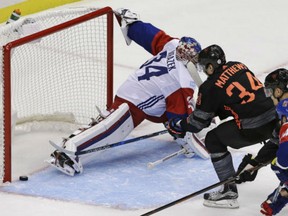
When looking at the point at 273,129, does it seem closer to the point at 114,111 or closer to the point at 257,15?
the point at 114,111

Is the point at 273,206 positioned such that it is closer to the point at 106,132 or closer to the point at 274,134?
the point at 274,134

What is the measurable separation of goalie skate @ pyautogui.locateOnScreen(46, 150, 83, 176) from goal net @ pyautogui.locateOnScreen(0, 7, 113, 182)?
0.43 metres

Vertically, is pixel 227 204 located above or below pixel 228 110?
below

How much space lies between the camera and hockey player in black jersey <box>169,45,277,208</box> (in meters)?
5.11

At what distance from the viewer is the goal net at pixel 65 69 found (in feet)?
19.9

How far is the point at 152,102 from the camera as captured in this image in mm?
5820

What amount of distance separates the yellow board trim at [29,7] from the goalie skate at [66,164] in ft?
8.88

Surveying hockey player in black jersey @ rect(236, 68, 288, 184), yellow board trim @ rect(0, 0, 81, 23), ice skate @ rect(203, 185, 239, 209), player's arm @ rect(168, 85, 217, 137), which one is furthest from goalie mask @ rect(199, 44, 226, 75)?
yellow board trim @ rect(0, 0, 81, 23)

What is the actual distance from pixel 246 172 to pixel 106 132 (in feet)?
3.24

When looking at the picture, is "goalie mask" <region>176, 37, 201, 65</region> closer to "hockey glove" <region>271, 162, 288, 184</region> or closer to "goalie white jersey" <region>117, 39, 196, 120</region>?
"goalie white jersey" <region>117, 39, 196, 120</region>

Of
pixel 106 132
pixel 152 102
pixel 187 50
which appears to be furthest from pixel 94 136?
pixel 187 50

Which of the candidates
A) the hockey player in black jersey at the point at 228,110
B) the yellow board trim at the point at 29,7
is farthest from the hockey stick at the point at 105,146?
the yellow board trim at the point at 29,7

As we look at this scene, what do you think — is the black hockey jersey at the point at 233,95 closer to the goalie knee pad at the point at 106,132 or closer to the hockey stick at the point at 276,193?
the hockey stick at the point at 276,193

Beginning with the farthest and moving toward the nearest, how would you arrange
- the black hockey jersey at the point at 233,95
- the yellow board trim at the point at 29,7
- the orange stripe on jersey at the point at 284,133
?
the yellow board trim at the point at 29,7
the black hockey jersey at the point at 233,95
the orange stripe on jersey at the point at 284,133
